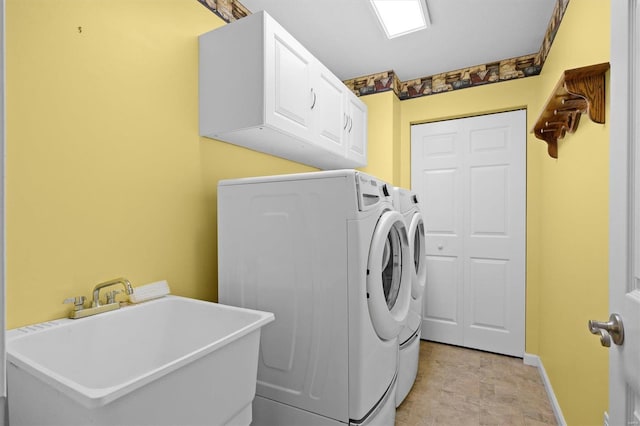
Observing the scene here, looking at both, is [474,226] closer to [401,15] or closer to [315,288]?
[401,15]

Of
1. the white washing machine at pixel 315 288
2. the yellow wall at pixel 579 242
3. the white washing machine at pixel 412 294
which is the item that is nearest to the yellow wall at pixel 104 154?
the white washing machine at pixel 315 288

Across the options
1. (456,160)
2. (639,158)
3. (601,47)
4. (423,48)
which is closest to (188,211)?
(639,158)

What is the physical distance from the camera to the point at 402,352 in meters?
2.04

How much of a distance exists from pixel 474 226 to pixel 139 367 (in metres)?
2.82

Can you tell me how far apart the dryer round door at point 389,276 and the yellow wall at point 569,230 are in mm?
801

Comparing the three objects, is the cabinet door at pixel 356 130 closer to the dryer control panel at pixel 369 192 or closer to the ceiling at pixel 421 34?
the ceiling at pixel 421 34

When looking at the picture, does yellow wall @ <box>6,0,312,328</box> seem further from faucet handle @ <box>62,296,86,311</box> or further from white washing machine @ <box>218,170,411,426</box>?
A: white washing machine @ <box>218,170,411,426</box>

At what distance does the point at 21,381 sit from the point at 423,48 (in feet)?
9.82

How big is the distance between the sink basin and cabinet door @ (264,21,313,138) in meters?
1.03

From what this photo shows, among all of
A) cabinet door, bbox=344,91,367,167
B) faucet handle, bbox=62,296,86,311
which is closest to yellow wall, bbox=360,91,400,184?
cabinet door, bbox=344,91,367,167

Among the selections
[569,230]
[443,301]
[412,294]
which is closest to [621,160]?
[569,230]

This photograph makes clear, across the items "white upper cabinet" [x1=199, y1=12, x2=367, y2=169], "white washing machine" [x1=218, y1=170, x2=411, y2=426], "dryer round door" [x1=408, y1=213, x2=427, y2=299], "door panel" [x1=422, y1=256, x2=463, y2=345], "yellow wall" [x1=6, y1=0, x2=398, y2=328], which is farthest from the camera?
"door panel" [x1=422, y1=256, x2=463, y2=345]

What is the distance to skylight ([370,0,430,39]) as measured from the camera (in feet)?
6.65

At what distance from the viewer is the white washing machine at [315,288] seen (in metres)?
1.33
